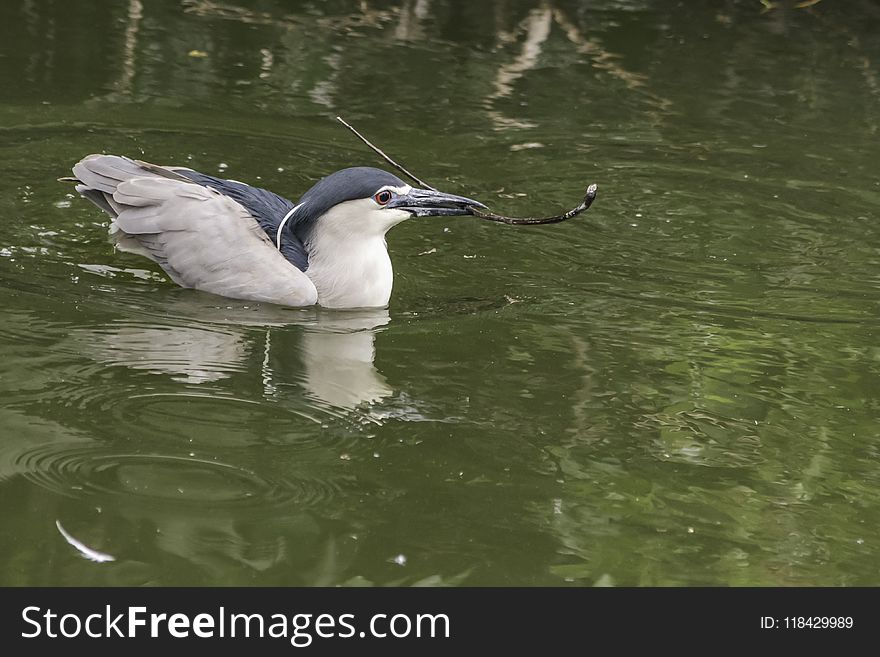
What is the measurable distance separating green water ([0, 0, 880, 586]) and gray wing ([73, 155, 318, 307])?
5.3 inches

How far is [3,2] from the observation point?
12.5 meters

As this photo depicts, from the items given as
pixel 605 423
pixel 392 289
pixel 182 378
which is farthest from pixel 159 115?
pixel 605 423

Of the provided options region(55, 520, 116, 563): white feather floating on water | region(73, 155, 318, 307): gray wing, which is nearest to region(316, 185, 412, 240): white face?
region(73, 155, 318, 307): gray wing

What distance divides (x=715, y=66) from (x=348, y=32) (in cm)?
311

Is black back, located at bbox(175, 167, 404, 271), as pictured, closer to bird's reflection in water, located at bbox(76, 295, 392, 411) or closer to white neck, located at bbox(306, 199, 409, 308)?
white neck, located at bbox(306, 199, 409, 308)

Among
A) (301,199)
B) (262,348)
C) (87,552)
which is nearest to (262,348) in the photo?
(262,348)

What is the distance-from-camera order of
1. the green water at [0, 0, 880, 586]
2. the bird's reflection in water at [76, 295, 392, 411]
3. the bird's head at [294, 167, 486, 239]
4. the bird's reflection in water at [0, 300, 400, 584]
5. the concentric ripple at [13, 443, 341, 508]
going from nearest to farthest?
the bird's reflection in water at [0, 300, 400, 584], the green water at [0, 0, 880, 586], the concentric ripple at [13, 443, 341, 508], the bird's reflection in water at [76, 295, 392, 411], the bird's head at [294, 167, 486, 239]

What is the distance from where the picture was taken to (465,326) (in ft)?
23.7

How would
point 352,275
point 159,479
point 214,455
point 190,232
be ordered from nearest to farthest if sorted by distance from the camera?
1. point 159,479
2. point 214,455
3. point 352,275
4. point 190,232

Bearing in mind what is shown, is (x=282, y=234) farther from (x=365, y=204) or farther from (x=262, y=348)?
(x=262, y=348)

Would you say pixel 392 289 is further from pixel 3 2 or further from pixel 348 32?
pixel 3 2

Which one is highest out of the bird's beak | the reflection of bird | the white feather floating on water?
the bird's beak

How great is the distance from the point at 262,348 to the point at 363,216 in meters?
1.08

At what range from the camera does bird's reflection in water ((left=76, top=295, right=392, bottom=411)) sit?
20.9 feet
